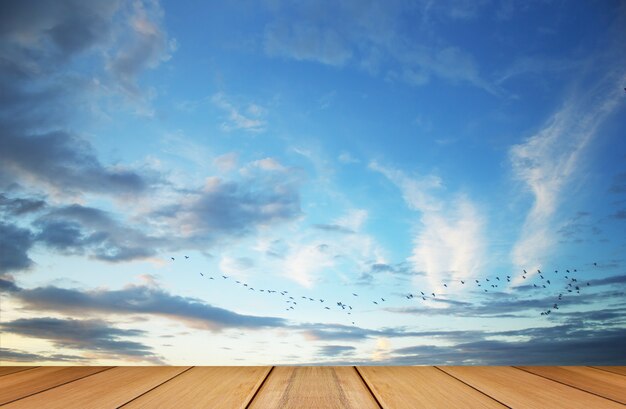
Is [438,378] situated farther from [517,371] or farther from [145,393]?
[145,393]

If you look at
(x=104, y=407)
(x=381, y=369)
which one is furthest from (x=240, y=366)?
(x=104, y=407)

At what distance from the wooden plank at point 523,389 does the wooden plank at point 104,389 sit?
1142 millimetres

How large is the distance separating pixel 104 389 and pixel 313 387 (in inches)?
27.6

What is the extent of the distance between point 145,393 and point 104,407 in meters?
0.19

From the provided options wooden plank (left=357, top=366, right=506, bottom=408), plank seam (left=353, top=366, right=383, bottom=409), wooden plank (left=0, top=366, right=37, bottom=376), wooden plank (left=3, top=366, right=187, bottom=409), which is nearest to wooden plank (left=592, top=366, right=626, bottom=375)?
wooden plank (left=357, top=366, right=506, bottom=408)

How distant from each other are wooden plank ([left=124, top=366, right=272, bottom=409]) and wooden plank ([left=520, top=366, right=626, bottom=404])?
114cm

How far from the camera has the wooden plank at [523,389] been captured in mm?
1370

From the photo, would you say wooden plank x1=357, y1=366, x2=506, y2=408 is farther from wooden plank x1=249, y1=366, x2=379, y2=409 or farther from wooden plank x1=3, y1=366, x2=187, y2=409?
wooden plank x1=3, y1=366, x2=187, y2=409

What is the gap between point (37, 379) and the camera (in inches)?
69.9

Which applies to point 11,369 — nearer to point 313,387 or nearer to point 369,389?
point 313,387

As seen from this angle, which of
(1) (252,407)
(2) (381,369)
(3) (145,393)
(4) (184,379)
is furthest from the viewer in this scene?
(2) (381,369)

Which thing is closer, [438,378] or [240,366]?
[438,378]

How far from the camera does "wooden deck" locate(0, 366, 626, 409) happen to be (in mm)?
1343

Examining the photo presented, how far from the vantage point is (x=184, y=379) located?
5.66 feet
